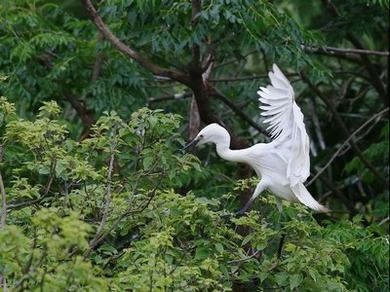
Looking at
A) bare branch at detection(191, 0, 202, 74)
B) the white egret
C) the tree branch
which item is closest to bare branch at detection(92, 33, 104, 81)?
the tree branch

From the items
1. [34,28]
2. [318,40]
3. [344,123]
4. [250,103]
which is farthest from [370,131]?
[34,28]

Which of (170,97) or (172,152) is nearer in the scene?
(172,152)

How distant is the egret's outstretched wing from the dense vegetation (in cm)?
25

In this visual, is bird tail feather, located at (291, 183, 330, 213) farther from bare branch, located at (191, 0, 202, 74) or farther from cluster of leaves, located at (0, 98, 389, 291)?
bare branch, located at (191, 0, 202, 74)

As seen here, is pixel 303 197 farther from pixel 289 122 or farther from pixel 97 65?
pixel 97 65

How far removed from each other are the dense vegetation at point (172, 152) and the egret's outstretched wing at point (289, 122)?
0.25 metres

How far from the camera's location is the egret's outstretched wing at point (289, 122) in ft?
18.4

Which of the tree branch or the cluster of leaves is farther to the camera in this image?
the tree branch

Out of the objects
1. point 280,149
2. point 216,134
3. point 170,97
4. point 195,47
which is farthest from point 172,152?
point 170,97

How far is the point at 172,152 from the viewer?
5633 millimetres

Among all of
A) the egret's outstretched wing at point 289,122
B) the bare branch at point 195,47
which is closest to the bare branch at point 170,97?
the bare branch at point 195,47

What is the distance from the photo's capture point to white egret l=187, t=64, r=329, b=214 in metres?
5.63

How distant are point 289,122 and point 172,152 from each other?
58cm

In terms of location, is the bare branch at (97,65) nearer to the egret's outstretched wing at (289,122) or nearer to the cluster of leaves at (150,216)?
the cluster of leaves at (150,216)
